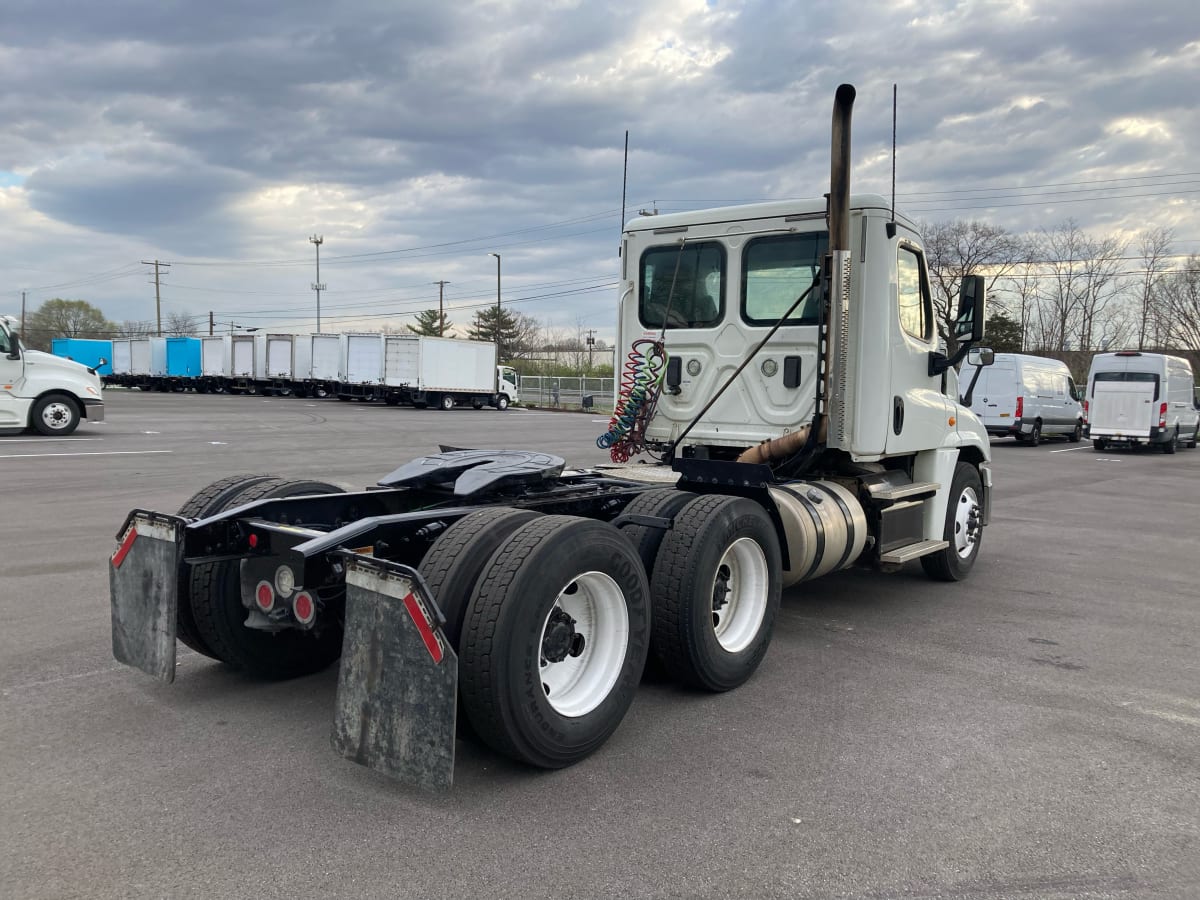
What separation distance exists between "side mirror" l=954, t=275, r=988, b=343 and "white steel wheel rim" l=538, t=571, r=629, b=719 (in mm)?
3946

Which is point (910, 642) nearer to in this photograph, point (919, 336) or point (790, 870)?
point (919, 336)

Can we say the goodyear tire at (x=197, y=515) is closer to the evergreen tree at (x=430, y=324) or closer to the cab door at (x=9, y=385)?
the cab door at (x=9, y=385)

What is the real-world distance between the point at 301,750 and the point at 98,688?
4.52 feet

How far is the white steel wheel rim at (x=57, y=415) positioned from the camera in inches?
725

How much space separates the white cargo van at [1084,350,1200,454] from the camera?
22.6 metres

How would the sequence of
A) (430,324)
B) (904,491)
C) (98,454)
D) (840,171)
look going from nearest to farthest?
(840,171), (904,491), (98,454), (430,324)

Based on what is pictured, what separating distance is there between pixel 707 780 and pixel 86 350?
6238 cm

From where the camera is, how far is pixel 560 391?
51.9m

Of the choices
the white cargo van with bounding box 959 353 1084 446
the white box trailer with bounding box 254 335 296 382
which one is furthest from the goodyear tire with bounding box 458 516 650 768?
the white box trailer with bounding box 254 335 296 382

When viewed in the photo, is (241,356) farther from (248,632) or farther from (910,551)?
(248,632)

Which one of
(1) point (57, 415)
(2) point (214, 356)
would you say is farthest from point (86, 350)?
(1) point (57, 415)

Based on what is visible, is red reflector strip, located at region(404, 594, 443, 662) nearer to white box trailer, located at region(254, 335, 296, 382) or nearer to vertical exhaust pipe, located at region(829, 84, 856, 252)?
vertical exhaust pipe, located at region(829, 84, 856, 252)

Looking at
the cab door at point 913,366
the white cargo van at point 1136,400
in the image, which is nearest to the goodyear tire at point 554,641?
the cab door at point 913,366

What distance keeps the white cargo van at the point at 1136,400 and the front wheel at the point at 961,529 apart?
60.8 feet
